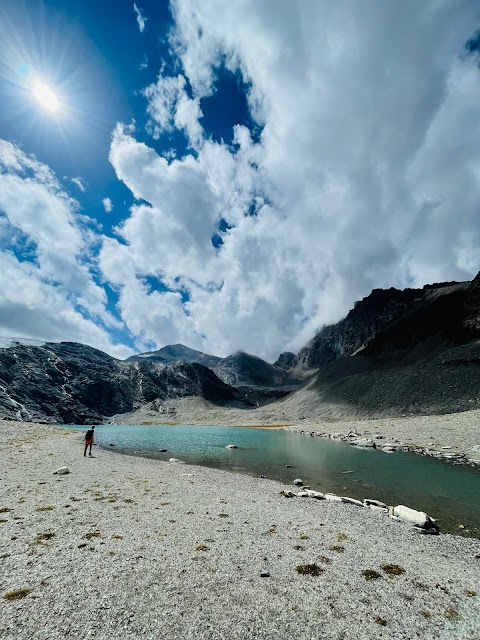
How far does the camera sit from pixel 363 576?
1122cm

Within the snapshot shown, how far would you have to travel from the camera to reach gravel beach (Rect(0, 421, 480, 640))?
27.5 feet

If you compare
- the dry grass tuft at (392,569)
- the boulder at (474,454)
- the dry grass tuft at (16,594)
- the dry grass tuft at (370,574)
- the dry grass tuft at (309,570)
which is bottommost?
the dry grass tuft at (392,569)

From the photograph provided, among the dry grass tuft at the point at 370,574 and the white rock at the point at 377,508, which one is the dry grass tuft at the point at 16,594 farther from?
the white rock at the point at 377,508

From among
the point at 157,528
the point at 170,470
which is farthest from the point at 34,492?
the point at 170,470

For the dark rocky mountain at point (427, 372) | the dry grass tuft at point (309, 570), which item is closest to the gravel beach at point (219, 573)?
the dry grass tuft at point (309, 570)

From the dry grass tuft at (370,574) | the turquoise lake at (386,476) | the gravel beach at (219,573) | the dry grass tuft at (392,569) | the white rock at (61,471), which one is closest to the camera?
the gravel beach at (219,573)

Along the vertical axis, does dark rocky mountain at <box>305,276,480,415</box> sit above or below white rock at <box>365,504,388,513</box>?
above

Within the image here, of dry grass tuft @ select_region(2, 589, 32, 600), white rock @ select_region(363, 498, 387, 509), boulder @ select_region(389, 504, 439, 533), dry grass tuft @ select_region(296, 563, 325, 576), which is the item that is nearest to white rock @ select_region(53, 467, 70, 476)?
dry grass tuft @ select_region(2, 589, 32, 600)

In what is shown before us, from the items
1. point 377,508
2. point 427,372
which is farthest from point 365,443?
point 427,372

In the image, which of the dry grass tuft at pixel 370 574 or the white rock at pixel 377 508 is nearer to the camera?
the dry grass tuft at pixel 370 574

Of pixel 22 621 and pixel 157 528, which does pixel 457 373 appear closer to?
pixel 157 528

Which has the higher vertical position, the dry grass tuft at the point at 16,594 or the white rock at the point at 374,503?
the dry grass tuft at the point at 16,594

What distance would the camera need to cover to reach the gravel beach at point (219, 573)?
8.39 m

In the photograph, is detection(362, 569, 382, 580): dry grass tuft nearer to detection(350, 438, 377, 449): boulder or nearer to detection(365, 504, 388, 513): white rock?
detection(365, 504, 388, 513): white rock
